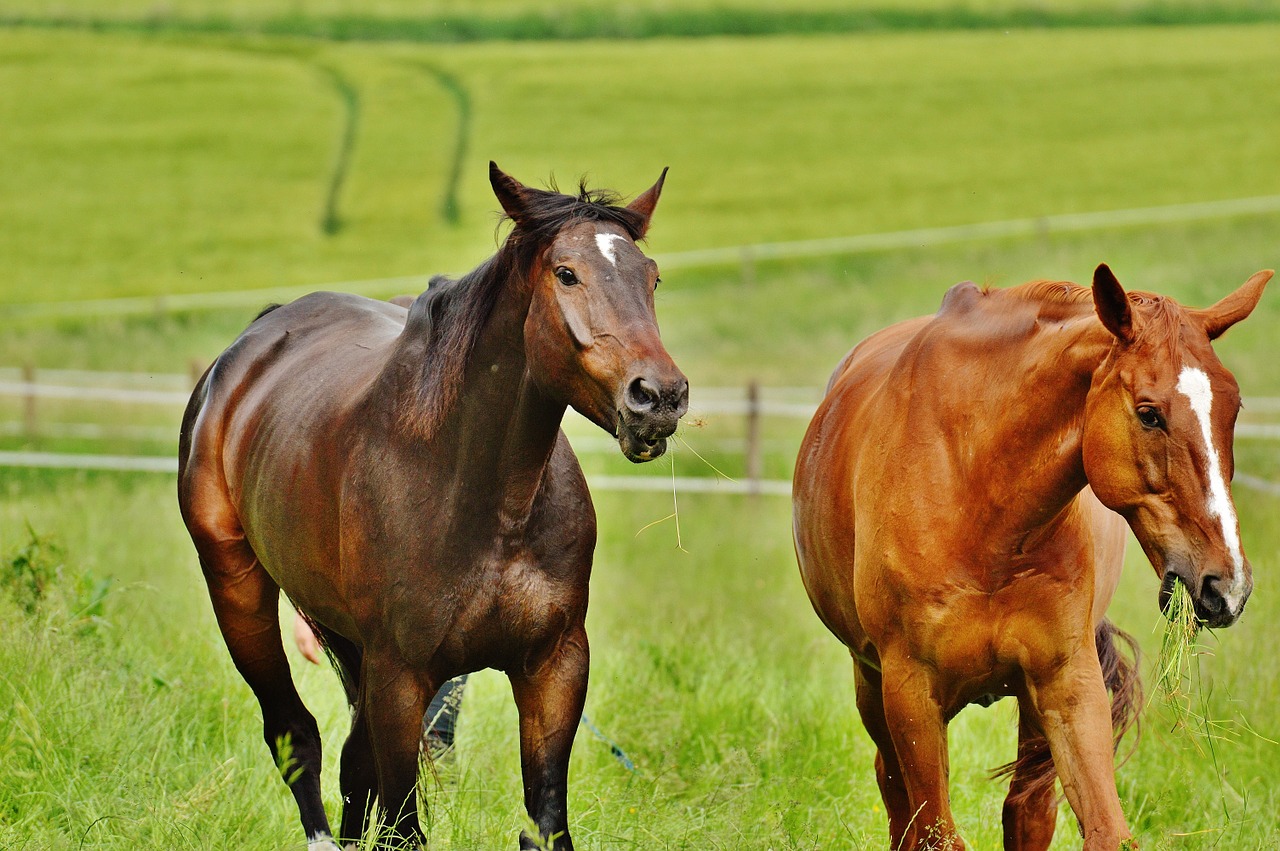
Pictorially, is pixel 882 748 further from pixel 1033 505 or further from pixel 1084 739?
pixel 1033 505

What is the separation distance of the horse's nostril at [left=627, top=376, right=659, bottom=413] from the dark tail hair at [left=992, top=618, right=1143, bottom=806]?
188 cm

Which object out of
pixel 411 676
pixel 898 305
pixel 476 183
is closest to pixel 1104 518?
pixel 411 676

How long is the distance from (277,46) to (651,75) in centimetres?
926

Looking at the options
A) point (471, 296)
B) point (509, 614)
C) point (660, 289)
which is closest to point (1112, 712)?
point (509, 614)

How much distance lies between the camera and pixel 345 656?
195 inches

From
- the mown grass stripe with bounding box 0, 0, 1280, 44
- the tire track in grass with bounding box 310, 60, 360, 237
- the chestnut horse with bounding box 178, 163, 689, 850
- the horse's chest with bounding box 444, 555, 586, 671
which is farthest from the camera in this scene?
the mown grass stripe with bounding box 0, 0, 1280, 44

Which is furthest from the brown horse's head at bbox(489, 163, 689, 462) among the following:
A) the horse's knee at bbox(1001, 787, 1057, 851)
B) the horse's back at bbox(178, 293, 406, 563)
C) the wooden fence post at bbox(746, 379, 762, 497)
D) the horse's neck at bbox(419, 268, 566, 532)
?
the wooden fence post at bbox(746, 379, 762, 497)

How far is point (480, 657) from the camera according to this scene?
387 cm

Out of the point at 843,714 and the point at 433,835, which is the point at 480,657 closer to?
the point at 433,835

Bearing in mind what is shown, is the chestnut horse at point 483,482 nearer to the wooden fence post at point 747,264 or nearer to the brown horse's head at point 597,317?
the brown horse's head at point 597,317

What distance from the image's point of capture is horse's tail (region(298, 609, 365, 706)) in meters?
4.96

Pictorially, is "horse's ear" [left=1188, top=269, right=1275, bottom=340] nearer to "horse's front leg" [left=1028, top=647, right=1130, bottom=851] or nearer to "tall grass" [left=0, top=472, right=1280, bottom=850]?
"horse's front leg" [left=1028, top=647, right=1130, bottom=851]

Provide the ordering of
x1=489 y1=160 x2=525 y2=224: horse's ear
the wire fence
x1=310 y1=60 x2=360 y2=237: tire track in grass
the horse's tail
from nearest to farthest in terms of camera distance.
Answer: x1=489 y1=160 x2=525 y2=224: horse's ear → the horse's tail → the wire fence → x1=310 y1=60 x2=360 y2=237: tire track in grass

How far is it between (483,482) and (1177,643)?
1.79 metres
